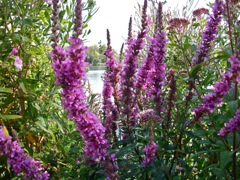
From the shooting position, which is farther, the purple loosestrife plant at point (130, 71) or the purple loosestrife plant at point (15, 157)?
the purple loosestrife plant at point (130, 71)

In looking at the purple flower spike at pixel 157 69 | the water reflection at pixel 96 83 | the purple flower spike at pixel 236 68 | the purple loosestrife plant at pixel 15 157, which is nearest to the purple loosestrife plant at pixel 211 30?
the purple flower spike at pixel 157 69

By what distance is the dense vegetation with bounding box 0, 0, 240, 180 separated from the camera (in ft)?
5.93

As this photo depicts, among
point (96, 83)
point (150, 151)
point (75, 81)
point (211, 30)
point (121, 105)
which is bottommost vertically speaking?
point (150, 151)

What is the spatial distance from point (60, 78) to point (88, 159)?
0.75 metres

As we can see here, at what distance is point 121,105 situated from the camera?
97.9 inches

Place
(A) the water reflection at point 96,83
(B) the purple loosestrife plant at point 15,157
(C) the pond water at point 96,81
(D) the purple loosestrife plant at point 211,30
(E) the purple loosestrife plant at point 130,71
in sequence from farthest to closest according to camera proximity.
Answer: (A) the water reflection at point 96,83 → (C) the pond water at point 96,81 → (E) the purple loosestrife plant at point 130,71 → (D) the purple loosestrife plant at point 211,30 → (B) the purple loosestrife plant at point 15,157

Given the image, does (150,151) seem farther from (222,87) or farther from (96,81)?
(96,81)

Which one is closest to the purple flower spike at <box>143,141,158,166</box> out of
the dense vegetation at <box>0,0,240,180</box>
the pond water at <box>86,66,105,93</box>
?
the dense vegetation at <box>0,0,240,180</box>

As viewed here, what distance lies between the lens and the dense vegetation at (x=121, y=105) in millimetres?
1808

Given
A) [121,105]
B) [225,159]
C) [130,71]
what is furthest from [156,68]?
[225,159]

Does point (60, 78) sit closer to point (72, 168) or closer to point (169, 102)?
point (169, 102)

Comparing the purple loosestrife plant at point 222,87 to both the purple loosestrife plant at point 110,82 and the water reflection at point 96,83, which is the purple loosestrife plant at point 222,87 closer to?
the purple loosestrife plant at point 110,82

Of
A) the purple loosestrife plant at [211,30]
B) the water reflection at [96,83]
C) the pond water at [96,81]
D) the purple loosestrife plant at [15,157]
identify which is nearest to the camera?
the purple loosestrife plant at [15,157]

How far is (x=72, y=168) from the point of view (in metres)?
2.88
